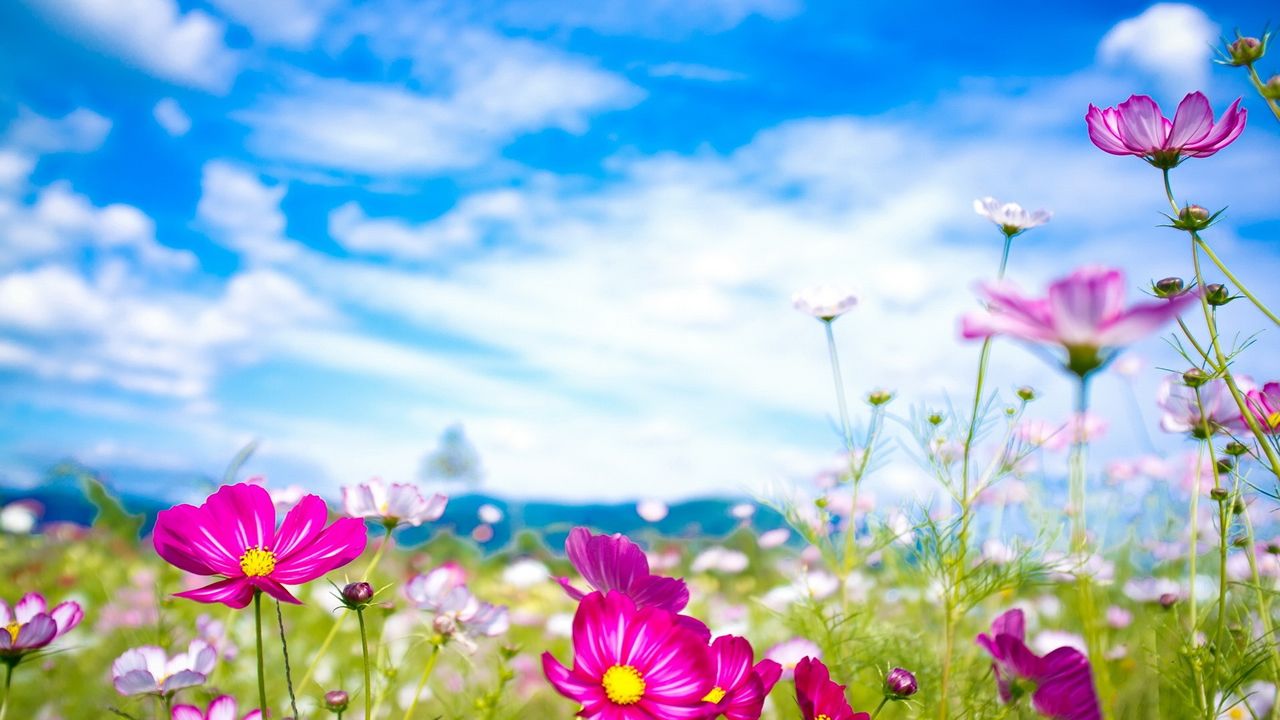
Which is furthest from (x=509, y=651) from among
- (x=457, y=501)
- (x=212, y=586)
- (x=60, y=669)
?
(x=457, y=501)

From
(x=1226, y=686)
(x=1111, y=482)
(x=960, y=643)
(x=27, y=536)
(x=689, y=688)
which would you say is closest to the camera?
(x=689, y=688)

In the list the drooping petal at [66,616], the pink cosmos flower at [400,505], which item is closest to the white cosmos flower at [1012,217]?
the pink cosmos flower at [400,505]

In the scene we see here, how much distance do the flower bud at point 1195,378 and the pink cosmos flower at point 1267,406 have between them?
5cm

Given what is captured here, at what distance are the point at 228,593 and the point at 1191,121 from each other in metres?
0.96

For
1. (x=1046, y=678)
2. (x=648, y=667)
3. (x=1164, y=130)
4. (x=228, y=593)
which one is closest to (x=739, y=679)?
(x=648, y=667)

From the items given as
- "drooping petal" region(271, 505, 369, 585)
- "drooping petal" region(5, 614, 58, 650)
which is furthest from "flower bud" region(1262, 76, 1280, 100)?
"drooping petal" region(5, 614, 58, 650)

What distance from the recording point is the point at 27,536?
3633 millimetres

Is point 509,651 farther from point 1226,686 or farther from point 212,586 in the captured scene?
point 1226,686

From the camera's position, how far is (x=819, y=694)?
0.60 metres

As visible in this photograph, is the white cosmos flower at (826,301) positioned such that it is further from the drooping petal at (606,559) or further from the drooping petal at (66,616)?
the drooping petal at (66,616)

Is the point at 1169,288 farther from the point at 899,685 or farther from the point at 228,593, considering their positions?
the point at 228,593

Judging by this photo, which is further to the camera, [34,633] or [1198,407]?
[1198,407]

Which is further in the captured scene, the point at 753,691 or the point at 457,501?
the point at 457,501

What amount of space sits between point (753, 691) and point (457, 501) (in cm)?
378
